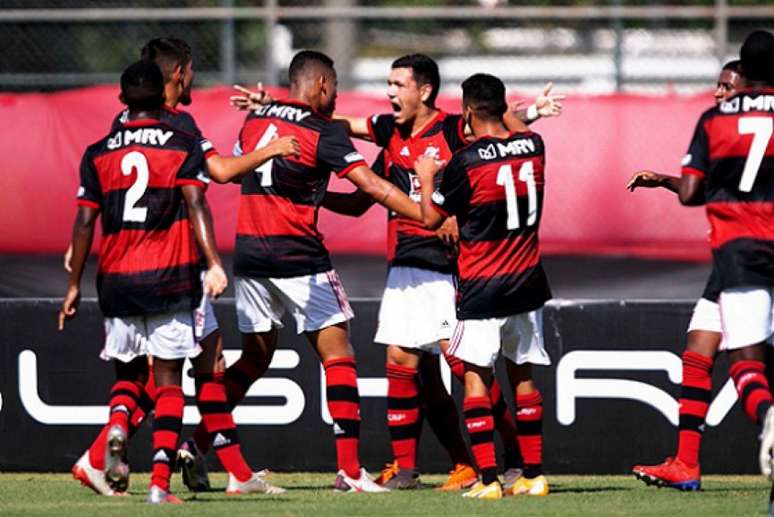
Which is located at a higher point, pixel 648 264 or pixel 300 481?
pixel 648 264

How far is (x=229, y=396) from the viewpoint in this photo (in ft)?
31.4

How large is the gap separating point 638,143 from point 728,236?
5.10 metres

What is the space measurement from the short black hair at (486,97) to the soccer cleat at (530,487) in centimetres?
197

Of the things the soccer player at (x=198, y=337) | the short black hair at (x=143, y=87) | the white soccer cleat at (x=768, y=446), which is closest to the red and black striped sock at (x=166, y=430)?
the soccer player at (x=198, y=337)

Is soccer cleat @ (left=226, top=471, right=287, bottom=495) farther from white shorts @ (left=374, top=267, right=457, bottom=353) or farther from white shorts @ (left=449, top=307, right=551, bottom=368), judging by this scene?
white shorts @ (left=449, top=307, right=551, bottom=368)

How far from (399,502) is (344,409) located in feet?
2.54

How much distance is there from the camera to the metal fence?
14.3m

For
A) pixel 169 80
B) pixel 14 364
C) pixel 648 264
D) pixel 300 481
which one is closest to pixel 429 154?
pixel 169 80

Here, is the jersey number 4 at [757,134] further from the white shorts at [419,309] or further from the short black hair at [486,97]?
the white shorts at [419,309]

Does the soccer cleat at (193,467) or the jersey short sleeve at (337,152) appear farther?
the soccer cleat at (193,467)

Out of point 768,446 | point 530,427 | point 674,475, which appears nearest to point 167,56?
point 530,427

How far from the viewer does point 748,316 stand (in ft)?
26.5

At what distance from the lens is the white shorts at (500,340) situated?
8.86 metres

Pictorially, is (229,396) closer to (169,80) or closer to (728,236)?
(169,80)
